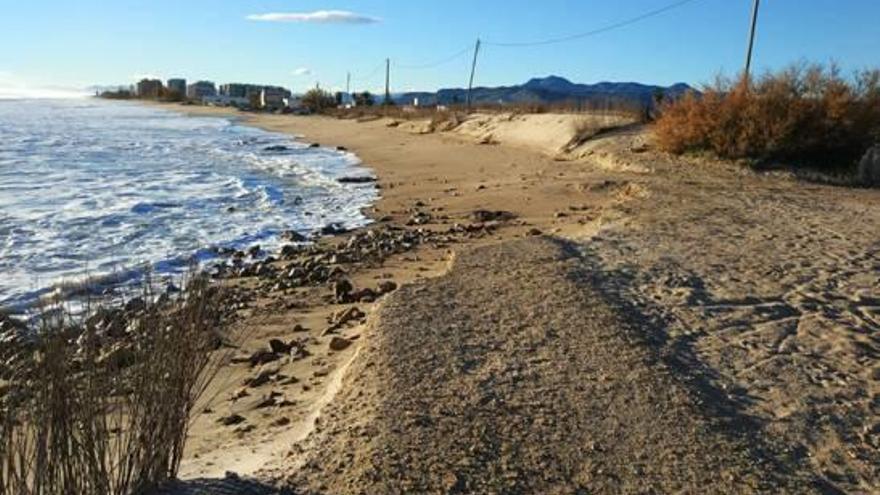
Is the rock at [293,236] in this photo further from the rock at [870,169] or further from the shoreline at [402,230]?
the rock at [870,169]

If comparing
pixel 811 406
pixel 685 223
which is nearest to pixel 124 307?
pixel 811 406

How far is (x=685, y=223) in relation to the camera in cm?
1152

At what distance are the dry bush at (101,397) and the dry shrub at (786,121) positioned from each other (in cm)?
1690

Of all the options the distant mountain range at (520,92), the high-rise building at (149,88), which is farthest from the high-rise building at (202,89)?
the distant mountain range at (520,92)

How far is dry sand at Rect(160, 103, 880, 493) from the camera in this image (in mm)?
4465

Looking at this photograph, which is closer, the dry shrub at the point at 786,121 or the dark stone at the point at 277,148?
the dry shrub at the point at 786,121

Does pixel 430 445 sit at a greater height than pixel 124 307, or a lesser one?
lesser

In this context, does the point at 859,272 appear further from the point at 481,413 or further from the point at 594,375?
the point at 481,413

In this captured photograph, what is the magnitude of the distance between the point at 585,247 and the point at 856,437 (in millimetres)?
4926

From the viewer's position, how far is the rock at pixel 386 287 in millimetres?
8962

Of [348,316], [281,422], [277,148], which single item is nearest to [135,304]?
[281,422]

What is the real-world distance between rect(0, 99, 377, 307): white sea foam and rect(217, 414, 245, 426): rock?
1.00 m

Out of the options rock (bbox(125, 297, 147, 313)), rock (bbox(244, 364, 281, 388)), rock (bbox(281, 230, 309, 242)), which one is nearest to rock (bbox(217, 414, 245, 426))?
rock (bbox(244, 364, 281, 388))

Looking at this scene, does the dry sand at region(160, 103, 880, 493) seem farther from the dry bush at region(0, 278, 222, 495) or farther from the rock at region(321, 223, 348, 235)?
the rock at region(321, 223, 348, 235)
